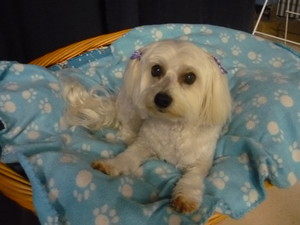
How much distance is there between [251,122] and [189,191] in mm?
460

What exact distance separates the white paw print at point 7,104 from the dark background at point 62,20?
0.37m

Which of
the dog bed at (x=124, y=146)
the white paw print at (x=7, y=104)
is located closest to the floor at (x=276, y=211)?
the dog bed at (x=124, y=146)

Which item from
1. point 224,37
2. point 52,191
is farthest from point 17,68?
point 224,37

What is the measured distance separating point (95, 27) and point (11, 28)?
482 mm

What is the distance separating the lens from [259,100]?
1460 millimetres

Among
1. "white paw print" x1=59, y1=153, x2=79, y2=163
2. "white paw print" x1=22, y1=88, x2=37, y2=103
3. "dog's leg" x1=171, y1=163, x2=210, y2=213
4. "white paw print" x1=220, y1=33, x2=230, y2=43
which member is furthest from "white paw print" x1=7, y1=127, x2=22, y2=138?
"white paw print" x1=220, y1=33, x2=230, y2=43

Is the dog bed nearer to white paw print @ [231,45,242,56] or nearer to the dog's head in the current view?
white paw print @ [231,45,242,56]

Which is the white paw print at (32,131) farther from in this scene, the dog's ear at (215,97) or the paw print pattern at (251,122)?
the paw print pattern at (251,122)

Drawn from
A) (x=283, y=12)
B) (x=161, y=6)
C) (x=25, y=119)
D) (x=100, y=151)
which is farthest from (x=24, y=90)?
(x=283, y=12)

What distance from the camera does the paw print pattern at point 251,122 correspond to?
1371 mm

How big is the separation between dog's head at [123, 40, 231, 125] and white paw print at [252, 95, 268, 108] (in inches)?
11.1

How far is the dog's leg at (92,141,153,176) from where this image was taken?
1179 mm

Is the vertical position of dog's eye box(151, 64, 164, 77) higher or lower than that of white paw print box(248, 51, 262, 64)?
higher

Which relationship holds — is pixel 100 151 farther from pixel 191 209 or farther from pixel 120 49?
pixel 120 49
